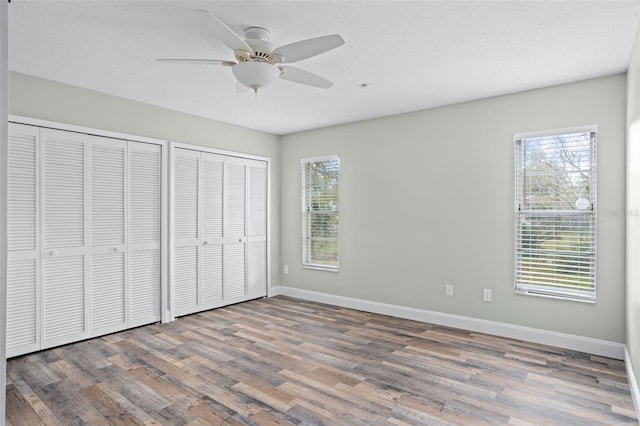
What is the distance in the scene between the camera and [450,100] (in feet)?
13.4

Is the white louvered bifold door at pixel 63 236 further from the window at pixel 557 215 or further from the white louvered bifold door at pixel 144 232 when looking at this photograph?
the window at pixel 557 215

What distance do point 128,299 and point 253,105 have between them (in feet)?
8.34

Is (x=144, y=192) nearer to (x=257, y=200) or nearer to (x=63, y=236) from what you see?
(x=63, y=236)

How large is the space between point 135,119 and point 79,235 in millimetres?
1368

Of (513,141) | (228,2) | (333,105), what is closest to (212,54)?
(228,2)

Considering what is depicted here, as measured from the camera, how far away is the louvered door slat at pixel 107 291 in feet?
12.6

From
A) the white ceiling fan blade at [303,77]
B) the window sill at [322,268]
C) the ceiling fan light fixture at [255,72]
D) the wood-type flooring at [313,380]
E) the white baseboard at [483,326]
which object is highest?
the white ceiling fan blade at [303,77]

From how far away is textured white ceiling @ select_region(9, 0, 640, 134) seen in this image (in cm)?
229

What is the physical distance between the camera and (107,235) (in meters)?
3.93

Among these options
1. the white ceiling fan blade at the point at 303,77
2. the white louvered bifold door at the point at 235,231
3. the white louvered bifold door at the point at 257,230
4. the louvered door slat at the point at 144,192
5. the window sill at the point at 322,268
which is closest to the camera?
the white ceiling fan blade at the point at 303,77

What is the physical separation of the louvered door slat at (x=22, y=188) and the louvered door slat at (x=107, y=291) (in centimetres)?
61

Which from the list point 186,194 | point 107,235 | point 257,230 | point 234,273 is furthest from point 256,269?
point 107,235

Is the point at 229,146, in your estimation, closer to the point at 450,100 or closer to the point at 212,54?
the point at 212,54

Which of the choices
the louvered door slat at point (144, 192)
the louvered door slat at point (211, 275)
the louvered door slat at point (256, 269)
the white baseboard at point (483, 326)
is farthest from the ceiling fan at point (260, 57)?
the louvered door slat at point (256, 269)
